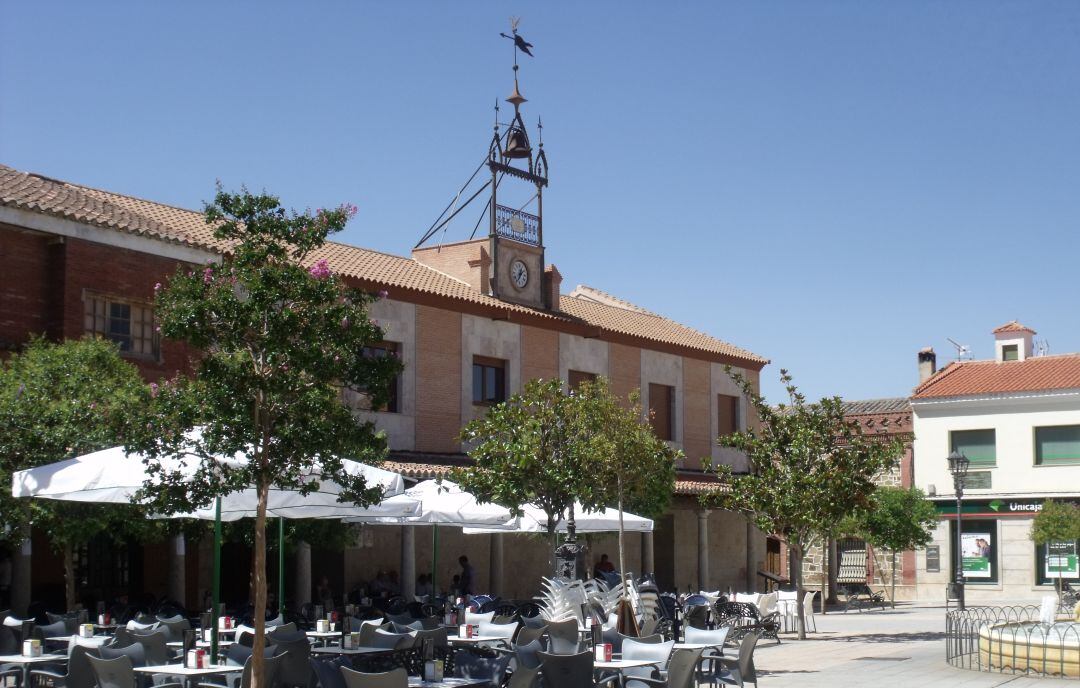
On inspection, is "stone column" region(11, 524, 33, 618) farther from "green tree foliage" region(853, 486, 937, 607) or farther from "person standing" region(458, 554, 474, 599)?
"green tree foliage" region(853, 486, 937, 607)

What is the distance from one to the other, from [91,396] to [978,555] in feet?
100

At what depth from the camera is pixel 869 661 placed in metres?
17.8

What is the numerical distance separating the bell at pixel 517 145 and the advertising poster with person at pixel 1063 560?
18.8 m

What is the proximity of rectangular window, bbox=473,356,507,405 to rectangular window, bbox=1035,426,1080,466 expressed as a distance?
17.8 metres

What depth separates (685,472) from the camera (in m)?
35.7

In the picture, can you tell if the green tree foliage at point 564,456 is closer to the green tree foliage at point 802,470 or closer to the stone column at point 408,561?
the green tree foliage at point 802,470

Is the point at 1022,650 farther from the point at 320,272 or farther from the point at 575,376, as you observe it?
the point at 575,376

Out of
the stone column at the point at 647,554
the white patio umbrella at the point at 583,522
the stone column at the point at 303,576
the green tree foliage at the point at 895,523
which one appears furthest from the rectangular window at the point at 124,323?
the green tree foliage at the point at 895,523

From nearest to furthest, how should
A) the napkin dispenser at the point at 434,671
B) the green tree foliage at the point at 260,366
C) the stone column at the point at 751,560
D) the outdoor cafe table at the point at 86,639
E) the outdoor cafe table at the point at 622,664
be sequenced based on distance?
the green tree foliage at the point at 260,366
the napkin dispenser at the point at 434,671
the outdoor cafe table at the point at 622,664
the outdoor cafe table at the point at 86,639
the stone column at the point at 751,560

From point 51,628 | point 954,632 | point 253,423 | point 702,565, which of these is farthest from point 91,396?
point 702,565

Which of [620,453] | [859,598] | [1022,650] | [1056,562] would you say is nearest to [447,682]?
[1022,650]

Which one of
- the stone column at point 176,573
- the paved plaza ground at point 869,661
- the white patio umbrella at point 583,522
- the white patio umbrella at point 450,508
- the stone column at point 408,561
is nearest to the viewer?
the paved plaza ground at point 869,661

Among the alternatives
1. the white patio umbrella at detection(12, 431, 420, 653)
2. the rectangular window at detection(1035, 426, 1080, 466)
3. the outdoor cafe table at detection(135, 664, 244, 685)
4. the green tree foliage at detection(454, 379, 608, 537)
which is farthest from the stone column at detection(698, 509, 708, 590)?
the outdoor cafe table at detection(135, 664, 244, 685)

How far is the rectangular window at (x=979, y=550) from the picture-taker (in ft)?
127
